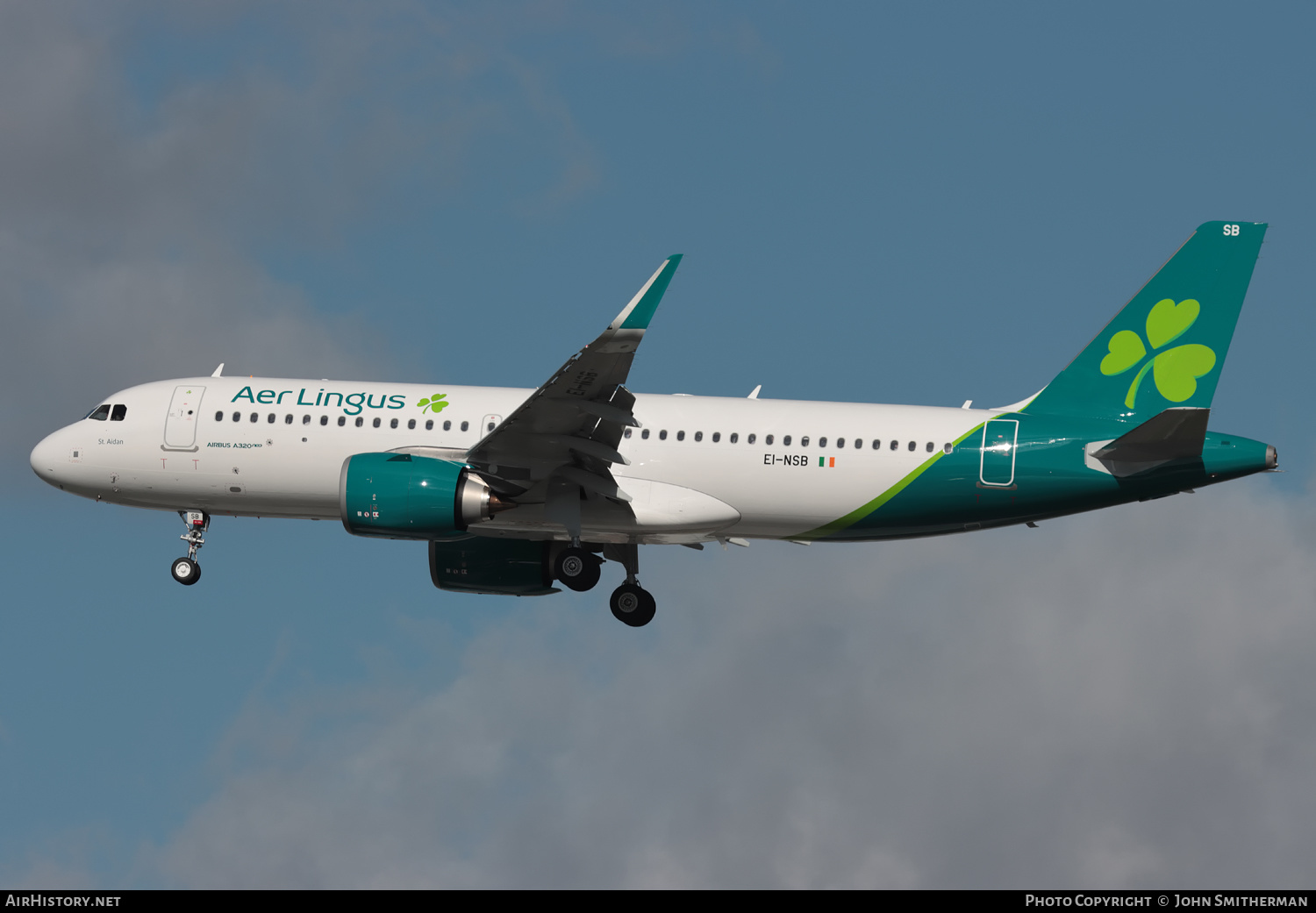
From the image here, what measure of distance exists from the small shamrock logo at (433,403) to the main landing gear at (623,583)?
15.5ft

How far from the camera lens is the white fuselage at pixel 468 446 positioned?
38.8 m

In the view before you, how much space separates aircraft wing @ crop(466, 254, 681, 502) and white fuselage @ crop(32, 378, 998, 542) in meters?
0.99

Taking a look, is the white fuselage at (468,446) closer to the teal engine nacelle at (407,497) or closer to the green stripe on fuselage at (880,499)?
the green stripe on fuselage at (880,499)

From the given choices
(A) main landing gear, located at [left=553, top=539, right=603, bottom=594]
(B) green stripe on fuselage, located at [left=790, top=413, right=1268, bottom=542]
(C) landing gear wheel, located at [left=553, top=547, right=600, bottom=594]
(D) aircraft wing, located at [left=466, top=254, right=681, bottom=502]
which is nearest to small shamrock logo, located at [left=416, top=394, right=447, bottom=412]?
(D) aircraft wing, located at [left=466, top=254, right=681, bottom=502]

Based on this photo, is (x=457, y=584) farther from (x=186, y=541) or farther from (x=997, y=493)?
(x=997, y=493)

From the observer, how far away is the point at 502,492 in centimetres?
3859

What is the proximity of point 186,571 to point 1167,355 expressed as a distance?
2488 cm

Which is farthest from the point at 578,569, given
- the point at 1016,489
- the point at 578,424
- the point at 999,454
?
the point at 1016,489

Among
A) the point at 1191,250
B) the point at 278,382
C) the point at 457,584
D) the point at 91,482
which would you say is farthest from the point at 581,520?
the point at 1191,250

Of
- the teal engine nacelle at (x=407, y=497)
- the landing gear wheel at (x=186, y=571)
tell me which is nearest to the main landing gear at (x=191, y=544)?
the landing gear wheel at (x=186, y=571)

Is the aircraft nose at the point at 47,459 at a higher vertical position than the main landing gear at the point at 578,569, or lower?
higher

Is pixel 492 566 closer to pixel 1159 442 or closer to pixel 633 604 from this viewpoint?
pixel 633 604

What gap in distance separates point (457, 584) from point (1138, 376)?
59.3 ft

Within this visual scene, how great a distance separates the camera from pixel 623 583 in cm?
4228
